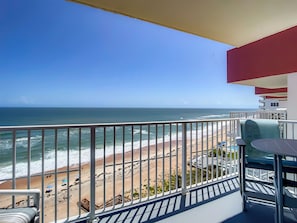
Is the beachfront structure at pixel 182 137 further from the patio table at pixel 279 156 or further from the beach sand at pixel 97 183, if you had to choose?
the patio table at pixel 279 156

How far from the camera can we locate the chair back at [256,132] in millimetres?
2396

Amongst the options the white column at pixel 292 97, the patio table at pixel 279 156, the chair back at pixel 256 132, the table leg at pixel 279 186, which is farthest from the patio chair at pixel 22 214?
the white column at pixel 292 97

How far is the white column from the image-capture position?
12.0 ft

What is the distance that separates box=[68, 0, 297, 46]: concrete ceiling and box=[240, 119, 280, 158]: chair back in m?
1.34

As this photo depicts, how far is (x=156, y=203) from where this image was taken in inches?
91.0

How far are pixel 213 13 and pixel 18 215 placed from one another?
271cm

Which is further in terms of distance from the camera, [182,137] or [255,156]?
[182,137]

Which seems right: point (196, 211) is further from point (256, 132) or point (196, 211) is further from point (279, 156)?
point (256, 132)

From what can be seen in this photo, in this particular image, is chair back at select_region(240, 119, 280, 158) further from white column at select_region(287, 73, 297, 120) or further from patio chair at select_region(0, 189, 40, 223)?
patio chair at select_region(0, 189, 40, 223)

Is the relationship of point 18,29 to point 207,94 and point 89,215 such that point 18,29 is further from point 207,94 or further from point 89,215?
point 207,94

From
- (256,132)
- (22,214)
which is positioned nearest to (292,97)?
(256,132)

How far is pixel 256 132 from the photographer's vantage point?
245 cm

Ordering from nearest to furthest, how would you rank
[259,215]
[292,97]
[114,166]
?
[259,215], [114,166], [292,97]

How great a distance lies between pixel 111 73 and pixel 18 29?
36.7ft
